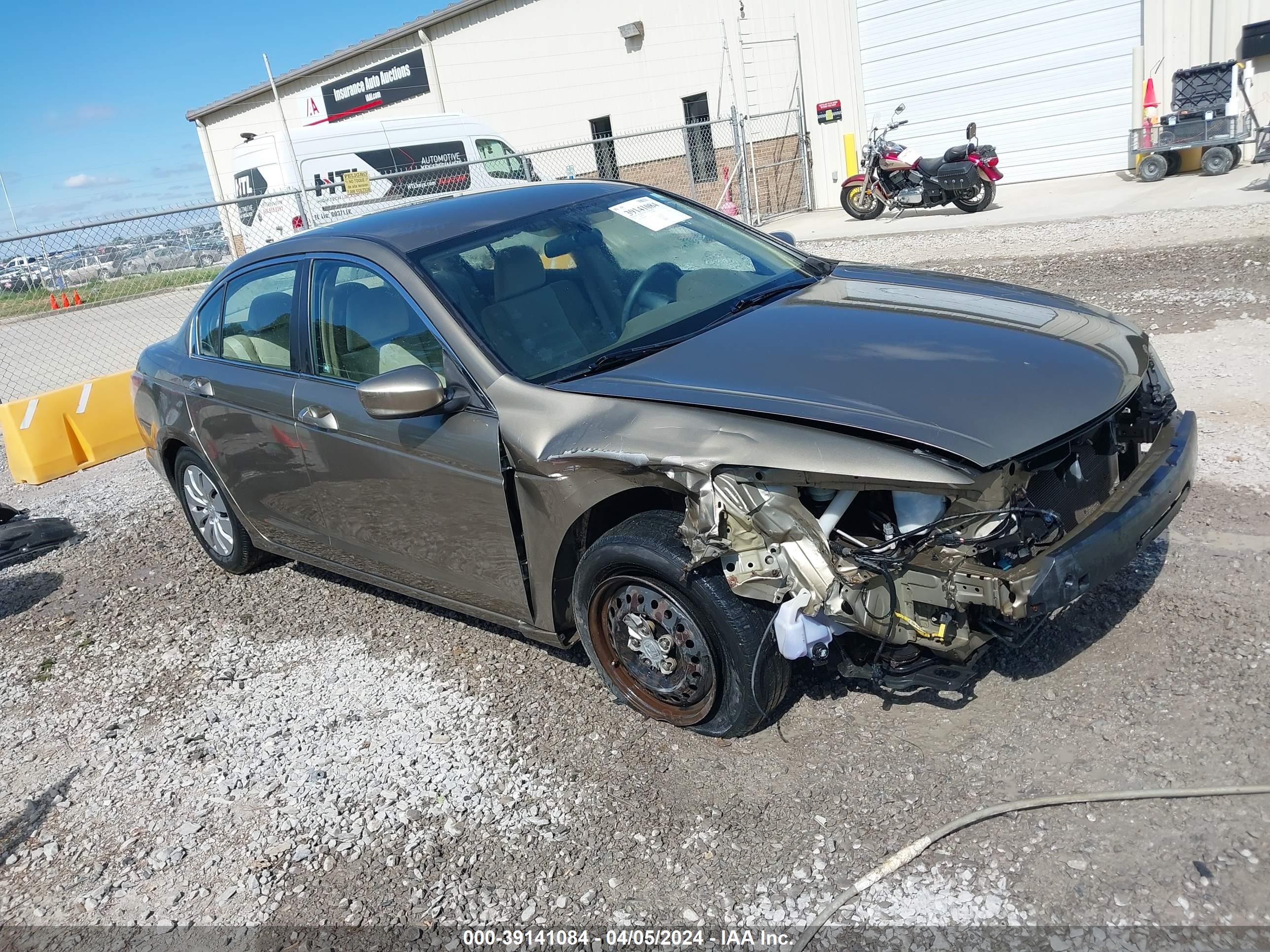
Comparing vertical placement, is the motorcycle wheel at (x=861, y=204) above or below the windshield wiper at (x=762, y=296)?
below

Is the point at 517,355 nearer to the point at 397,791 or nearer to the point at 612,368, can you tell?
the point at 612,368

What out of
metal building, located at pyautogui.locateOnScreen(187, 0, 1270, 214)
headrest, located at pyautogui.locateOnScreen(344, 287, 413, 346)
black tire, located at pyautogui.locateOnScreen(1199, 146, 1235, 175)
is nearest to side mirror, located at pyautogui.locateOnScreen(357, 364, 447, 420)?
headrest, located at pyautogui.locateOnScreen(344, 287, 413, 346)

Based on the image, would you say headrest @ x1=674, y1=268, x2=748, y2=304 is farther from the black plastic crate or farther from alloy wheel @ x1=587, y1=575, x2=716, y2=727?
the black plastic crate

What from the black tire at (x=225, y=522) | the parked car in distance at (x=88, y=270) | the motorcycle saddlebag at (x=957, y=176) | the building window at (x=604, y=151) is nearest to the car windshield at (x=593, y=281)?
the black tire at (x=225, y=522)

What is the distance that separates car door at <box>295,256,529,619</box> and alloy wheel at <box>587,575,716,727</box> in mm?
392

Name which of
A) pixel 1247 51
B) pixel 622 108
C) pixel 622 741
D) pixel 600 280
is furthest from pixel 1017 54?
pixel 622 741

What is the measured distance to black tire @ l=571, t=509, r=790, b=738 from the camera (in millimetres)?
3062

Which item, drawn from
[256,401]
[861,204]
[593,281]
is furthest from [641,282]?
[861,204]

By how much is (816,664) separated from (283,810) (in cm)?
193

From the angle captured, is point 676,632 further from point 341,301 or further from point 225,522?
point 225,522

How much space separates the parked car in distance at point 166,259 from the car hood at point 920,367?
11.1 m

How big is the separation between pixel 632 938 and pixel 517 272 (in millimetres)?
2416

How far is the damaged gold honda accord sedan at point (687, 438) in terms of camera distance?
2793mm

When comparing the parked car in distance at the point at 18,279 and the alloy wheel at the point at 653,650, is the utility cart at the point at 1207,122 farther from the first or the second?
the parked car in distance at the point at 18,279
